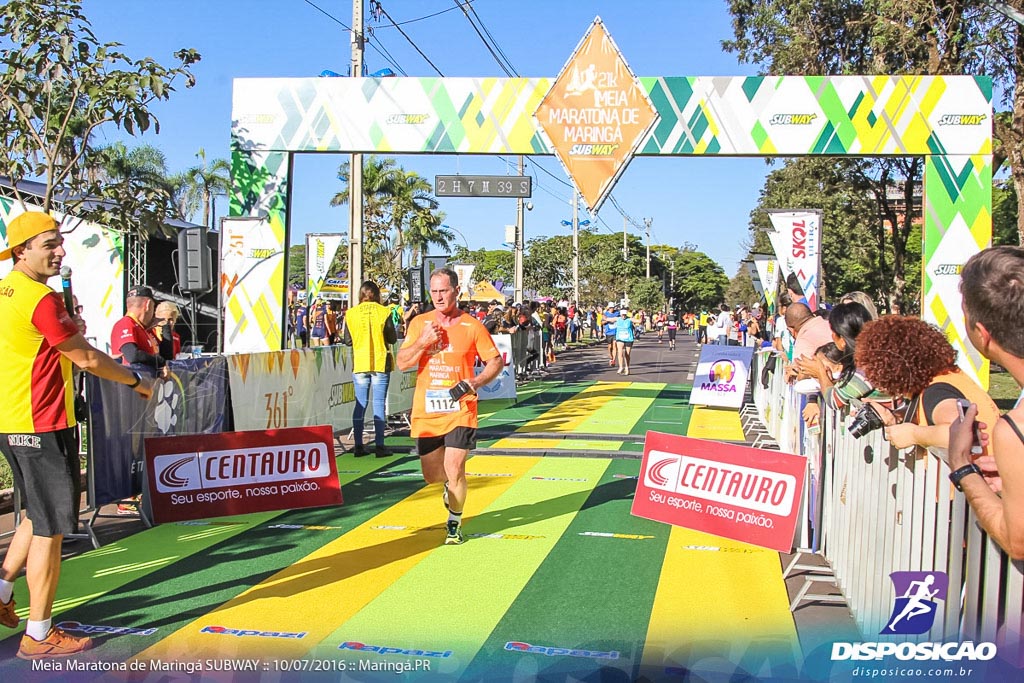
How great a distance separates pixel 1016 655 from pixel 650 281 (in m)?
80.7

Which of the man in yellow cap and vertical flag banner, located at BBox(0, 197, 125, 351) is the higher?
vertical flag banner, located at BBox(0, 197, 125, 351)

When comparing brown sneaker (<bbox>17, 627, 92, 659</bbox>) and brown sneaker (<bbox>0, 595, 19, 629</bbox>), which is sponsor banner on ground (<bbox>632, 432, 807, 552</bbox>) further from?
brown sneaker (<bbox>0, 595, 19, 629</bbox>)

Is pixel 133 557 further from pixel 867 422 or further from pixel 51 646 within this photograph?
pixel 867 422

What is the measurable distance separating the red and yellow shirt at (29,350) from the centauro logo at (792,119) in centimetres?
996

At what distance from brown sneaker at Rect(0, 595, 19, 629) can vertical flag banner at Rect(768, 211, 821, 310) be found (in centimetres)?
1108

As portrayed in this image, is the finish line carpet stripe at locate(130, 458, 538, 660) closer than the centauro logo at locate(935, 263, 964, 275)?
Yes

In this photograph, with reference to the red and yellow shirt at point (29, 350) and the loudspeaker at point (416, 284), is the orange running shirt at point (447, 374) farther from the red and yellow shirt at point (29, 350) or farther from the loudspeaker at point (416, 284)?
the loudspeaker at point (416, 284)

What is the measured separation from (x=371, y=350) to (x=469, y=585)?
5.26 meters

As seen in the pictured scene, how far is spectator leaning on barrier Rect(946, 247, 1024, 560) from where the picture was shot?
2.52 meters

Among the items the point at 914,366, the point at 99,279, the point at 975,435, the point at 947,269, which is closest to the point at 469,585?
the point at 914,366

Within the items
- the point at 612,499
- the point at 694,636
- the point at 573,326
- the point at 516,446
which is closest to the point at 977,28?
the point at 516,446

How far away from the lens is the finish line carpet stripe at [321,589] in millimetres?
4730

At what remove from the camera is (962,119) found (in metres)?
12.2

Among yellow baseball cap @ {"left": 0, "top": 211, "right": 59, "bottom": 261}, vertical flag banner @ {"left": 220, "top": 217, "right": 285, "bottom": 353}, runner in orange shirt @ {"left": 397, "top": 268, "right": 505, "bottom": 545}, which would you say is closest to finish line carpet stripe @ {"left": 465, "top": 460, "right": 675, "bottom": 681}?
runner in orange shirt @ {"left": 397, "top": 268, "right": 505, "bottom": 545}
